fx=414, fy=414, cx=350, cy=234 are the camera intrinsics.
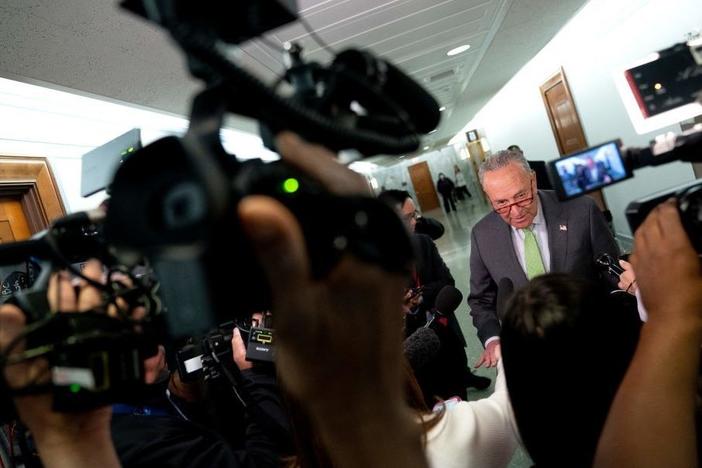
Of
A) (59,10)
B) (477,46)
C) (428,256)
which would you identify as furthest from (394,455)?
(477,46)

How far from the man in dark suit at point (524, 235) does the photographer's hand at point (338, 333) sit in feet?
4.81

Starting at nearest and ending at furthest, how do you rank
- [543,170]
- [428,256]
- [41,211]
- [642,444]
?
[642,444] < [428,256] < [41,211] < [543,170]

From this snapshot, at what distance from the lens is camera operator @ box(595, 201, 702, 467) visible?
1.99ft

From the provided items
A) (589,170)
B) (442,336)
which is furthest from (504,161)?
(589,170)

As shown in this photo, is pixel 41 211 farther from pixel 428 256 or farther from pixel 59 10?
pixel 428 256

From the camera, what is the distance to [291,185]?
13.1 inches

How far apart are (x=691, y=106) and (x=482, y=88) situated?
7.14 m

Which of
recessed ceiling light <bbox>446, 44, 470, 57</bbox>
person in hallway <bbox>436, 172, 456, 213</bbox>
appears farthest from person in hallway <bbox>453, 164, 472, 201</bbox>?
recessed ceiling light <bbox>446, 44, 470, 57</bbox>

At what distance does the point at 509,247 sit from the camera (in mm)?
1897

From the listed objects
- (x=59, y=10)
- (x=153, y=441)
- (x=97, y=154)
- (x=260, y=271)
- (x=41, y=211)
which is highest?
(x=59, y=10)

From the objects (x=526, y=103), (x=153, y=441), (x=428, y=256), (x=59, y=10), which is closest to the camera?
(x=153, y=441)

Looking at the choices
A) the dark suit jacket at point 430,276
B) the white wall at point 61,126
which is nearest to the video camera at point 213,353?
the dark suit jacket at point 430,276

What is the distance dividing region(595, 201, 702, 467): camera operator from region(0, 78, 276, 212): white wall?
86.8 inches

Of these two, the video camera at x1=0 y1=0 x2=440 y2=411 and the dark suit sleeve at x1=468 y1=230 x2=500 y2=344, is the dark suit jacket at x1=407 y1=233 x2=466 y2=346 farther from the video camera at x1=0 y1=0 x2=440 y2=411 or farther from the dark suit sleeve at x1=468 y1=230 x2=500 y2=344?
the video camera at x1=0 y1=0 x2=440 y2=411
